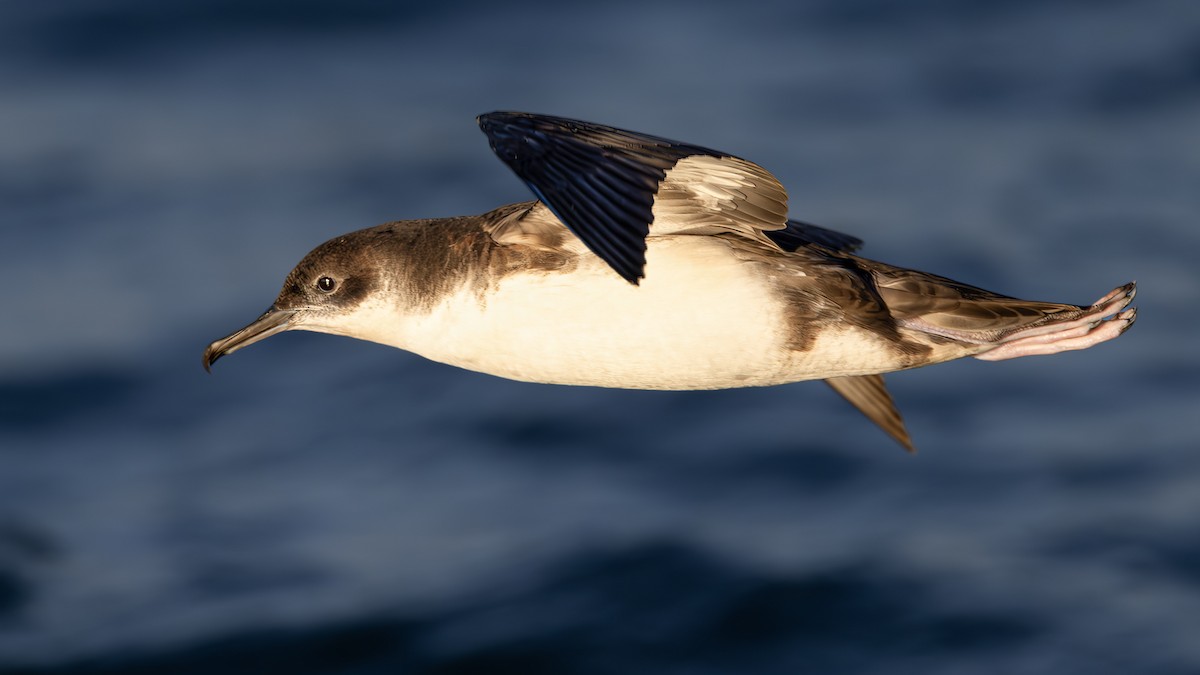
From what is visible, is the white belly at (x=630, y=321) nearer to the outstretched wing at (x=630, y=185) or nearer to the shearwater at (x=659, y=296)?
the shearwater at (x=659, y=296)

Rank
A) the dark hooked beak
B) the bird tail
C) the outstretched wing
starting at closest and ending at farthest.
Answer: the outstretched wing
the bird tail
the dark hooked beak

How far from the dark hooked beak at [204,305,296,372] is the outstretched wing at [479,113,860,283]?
140cm

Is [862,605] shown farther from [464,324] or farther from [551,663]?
[464,324]

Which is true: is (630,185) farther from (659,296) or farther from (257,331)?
(257,331)

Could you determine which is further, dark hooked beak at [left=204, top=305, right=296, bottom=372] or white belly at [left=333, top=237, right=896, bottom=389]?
dark hooked beak at [left=204, top=305, right=296, bottom=372]

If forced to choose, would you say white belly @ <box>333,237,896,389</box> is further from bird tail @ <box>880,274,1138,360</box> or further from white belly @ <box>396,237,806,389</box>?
bird tail @ <box>880,274,1138,360</box>

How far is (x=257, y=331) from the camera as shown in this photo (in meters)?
8.43

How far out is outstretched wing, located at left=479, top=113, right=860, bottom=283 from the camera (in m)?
6.91

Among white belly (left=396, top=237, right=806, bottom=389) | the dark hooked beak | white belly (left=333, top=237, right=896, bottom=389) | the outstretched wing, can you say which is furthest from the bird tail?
the dark hooked beak

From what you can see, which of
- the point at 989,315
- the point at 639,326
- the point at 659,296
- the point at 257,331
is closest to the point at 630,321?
the point at 639,326


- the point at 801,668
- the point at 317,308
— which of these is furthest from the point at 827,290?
the point at 801,668

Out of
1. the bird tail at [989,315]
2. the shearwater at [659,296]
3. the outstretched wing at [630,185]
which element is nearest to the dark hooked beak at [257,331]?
the shearwater at [659,296]

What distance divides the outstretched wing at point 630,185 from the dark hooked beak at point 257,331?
1.40 metres

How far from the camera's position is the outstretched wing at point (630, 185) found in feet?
22.7
